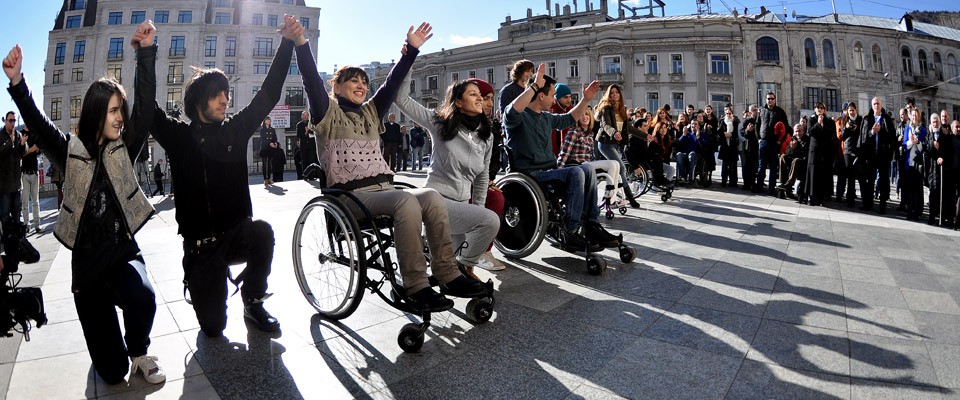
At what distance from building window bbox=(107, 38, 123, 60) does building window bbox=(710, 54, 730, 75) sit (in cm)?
5748

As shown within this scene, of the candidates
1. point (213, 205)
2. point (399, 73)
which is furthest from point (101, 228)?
point (399, 73)

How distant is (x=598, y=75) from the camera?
4206 cm

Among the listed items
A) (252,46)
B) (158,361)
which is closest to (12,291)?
(158,361)

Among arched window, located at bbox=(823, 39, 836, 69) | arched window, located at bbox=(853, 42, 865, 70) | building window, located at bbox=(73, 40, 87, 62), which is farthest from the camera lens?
building window, located at bbox=(73, 40, 87, 62)

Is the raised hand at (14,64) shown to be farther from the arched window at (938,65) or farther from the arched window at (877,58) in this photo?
the arched window at (938,65)

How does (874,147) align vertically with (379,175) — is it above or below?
above

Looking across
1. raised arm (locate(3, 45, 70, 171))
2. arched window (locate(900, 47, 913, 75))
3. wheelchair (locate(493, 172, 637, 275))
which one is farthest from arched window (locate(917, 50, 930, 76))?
raised arm (locate(3, 45, 70, 171))

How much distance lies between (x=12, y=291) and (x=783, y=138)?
466 inches

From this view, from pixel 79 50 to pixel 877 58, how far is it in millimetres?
76260

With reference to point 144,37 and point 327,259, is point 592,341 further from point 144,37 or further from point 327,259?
point 144,37

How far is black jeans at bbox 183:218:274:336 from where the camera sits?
8.96ft

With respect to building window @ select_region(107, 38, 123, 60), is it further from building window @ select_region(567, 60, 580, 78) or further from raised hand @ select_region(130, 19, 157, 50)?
raised hand @ select_region(130, 19, 157, 50)

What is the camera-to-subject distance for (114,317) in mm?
2289

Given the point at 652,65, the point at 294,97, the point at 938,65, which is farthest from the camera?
the point at 294,97
